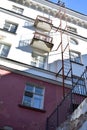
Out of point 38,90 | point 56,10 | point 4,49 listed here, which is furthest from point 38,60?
point 56,10

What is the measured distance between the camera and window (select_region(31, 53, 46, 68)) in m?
16.0

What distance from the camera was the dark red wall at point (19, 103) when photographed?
11.5m

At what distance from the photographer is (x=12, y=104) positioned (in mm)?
12133

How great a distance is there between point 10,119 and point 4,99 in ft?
4.21

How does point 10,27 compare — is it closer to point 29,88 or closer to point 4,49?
point 4,49

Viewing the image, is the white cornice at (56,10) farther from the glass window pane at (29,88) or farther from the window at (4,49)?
the glass window pane at (29,88)

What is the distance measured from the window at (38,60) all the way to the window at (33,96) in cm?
249

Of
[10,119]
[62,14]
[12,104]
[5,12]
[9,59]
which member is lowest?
[10,119]

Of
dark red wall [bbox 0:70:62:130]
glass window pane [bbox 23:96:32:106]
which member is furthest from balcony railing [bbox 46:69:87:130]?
glass window pane [bbox 23:96:32:106]

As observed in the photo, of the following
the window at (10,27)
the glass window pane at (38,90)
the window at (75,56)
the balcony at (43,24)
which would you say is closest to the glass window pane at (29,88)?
the glass window pane at (38,90)

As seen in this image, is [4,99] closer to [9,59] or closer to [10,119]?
[10,119]

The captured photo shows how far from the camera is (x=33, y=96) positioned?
13.4m

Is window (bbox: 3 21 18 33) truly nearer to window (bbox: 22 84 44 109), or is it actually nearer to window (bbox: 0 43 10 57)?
window (bbox: 0 43 10 57)

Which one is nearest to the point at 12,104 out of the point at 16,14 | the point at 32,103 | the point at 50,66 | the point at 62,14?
the point at 32,103
